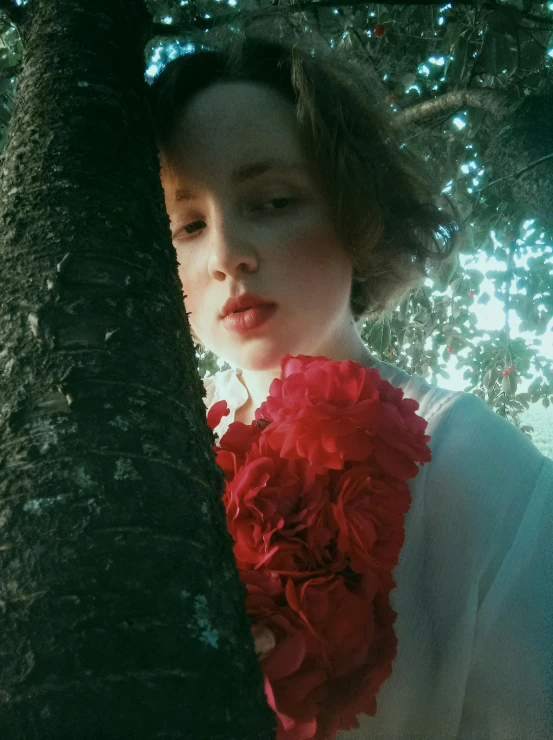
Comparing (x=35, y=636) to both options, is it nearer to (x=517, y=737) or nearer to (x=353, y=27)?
(x=517, y=737)

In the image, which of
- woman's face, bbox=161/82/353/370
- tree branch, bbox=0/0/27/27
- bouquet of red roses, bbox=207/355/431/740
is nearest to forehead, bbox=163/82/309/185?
woman's face, bbox=161/82/353/370

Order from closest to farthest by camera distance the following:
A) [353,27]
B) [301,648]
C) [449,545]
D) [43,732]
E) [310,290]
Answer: [43,732] → [301,648] → [449,545] → [310,290] → [353,27]

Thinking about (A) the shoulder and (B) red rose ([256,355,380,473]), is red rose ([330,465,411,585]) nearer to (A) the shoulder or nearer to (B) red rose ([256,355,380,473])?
(B) red rose ([256,355,380,473])

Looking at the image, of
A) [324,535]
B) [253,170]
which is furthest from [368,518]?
[253,170]

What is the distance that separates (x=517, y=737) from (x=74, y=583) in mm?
836

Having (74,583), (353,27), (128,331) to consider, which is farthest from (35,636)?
(353,27)

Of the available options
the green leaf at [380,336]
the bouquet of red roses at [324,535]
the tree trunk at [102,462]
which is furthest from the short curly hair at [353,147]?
the green leaf at [380,336]

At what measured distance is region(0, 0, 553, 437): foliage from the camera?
1.48m

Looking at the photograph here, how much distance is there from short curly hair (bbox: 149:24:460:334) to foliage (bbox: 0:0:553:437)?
0.41 feet

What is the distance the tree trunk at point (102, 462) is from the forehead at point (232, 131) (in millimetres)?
442

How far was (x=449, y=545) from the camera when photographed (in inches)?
37.7

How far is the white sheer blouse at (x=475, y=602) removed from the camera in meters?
0.86

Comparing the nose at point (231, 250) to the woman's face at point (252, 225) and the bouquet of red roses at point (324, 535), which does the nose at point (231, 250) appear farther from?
the bouquet of red roses at point (324, 535)

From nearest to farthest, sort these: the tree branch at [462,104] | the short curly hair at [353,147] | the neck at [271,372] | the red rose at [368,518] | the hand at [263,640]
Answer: the hand at [263,640]
the red rose at [368,518]
the short curly hair at [353,147]
the neck at [271,372]
the tree branch at [462,104]
